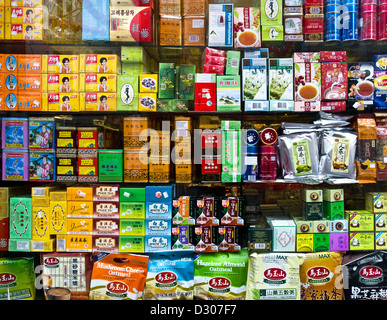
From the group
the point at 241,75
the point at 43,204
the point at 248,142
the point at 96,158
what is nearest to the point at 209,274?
the point at 248,142

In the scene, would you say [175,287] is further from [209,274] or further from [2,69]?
[2,69]

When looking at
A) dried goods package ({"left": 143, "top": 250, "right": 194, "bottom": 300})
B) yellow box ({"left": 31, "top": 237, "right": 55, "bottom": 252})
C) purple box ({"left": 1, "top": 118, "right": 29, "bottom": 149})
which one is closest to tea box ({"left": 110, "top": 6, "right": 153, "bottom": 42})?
purple box ({"left": 1, "top": 118, "right": 29, "bottom": 149})

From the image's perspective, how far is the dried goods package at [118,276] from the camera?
248 centimetres

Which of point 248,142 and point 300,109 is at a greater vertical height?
point 300,109

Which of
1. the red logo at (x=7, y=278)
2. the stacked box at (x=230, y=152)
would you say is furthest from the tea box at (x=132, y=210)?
the red logo at (x=7, y=278)

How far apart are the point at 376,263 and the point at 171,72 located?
2.33m

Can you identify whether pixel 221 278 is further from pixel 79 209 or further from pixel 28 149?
pixel 28 149

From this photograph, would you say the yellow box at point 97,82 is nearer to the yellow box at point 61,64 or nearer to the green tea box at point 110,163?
the yellow box at point 61,64

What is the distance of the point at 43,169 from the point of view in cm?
250

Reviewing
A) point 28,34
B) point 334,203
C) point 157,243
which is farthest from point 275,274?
point 28,34

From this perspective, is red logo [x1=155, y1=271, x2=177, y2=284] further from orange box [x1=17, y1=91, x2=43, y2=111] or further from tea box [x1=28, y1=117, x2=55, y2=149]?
orange box [x1=17, y1=91, x2=43, y2=111]

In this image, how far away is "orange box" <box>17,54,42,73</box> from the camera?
8.18 ft

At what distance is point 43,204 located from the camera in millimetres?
2512

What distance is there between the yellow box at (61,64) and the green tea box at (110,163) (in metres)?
0.72
